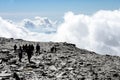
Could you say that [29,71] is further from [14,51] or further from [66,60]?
[14,51]

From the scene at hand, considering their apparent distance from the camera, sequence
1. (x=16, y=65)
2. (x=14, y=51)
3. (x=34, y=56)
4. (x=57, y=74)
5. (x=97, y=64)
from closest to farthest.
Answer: (x=57, y=74) → (x=16, y=65) → (x=97, y=64) → (x=34, y=56) → (x=14, y=51)

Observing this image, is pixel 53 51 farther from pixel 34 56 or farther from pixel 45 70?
pixel 45 70

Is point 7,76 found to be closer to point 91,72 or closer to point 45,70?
point 45,70

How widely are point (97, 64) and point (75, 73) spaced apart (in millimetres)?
17791

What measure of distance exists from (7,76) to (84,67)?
2573cm

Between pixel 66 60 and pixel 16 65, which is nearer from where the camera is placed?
pixel 16 65

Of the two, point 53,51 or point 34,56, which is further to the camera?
point 53,51

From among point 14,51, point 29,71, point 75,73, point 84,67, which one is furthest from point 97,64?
point 14,51

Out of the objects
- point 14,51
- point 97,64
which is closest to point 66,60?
point 97,64

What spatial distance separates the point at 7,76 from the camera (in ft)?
235

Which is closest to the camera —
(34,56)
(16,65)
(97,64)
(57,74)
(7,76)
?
(7,76)

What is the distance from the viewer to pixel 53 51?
4572 inches

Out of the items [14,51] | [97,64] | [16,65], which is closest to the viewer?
[16,65]

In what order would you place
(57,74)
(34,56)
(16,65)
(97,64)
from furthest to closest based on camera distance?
(34,56) < (97,64) < (16,65) < (57,74)
